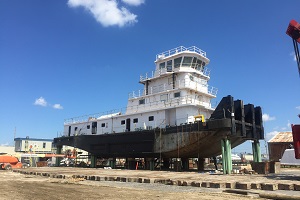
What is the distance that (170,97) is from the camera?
2470 cm

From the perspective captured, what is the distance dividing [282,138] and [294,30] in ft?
83.8

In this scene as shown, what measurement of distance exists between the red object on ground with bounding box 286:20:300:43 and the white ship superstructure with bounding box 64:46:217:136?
9.47 m

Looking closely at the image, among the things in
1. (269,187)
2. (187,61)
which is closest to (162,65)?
(187,61)

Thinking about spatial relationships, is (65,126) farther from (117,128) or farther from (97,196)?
(97,196)

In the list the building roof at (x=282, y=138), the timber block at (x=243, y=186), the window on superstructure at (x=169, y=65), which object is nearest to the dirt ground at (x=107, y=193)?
the timber block at (x=243, y=186)

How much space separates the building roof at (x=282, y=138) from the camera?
117 ft

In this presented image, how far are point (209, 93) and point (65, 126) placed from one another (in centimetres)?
1940

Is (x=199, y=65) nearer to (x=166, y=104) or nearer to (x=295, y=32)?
(x=166, y=104)

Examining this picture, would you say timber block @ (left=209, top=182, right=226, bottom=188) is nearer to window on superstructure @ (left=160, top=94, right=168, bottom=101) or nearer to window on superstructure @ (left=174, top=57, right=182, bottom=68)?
window on superstructure @ (left=160, top=94, right=168, bottom=101)

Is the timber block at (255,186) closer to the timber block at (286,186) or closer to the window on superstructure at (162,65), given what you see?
the timber block at (286,186)

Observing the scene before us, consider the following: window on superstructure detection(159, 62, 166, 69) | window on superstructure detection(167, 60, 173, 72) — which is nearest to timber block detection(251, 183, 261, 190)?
window on superstructure detection(167, 60, 173, 72)

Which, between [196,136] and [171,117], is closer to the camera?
[196,136]

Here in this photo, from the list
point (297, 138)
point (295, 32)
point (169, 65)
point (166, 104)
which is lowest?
point (297, 138)

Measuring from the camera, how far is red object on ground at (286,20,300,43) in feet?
47.8
